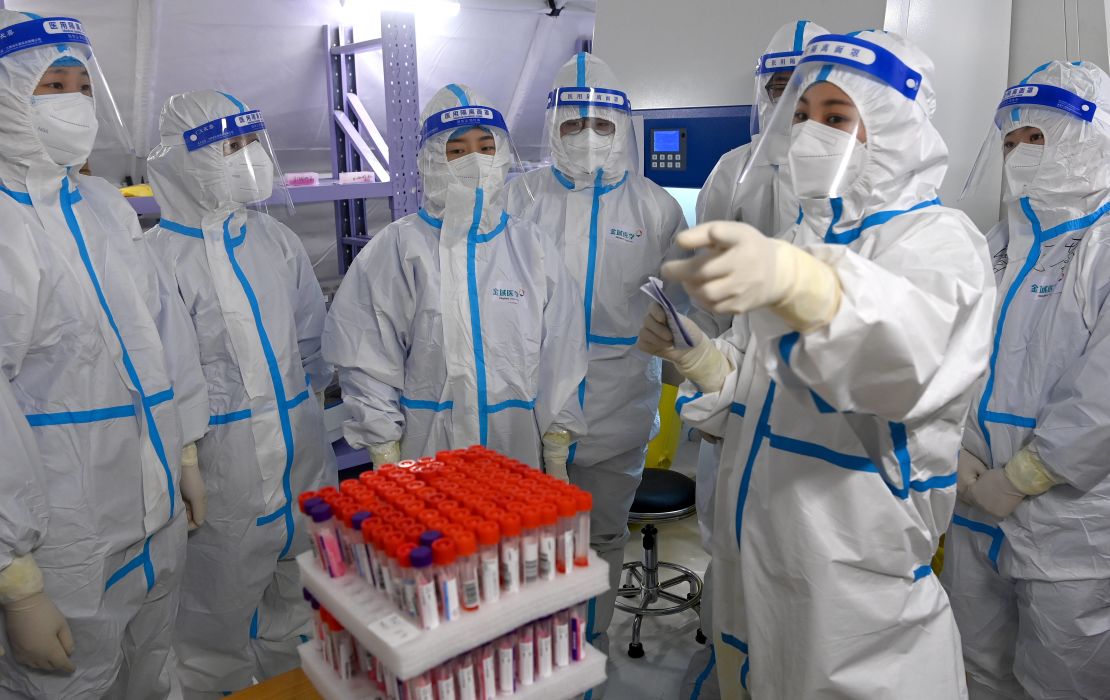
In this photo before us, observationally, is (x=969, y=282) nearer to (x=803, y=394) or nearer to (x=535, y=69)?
(x=803, y=394)

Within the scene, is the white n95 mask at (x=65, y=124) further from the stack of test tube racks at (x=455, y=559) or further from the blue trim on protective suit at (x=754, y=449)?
the blue trim on protective suit at (x=754, y=449)

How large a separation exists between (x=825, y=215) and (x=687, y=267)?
2.06 feet

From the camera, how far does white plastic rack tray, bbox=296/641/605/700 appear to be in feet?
3.48

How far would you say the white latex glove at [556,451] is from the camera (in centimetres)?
209

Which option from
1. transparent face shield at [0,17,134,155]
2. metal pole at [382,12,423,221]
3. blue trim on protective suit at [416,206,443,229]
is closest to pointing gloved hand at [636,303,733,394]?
blue trim on protective suit at [416,206,443,229]

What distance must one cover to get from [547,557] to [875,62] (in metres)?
0.98

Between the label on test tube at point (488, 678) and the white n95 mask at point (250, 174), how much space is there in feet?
4.80

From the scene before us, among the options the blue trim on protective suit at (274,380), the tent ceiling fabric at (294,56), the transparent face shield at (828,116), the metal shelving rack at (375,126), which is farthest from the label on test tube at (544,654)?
the tent ceiling fabric at (294,56)

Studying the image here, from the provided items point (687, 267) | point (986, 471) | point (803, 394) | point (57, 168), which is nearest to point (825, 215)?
point (803, 394)

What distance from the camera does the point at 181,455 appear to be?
6.01 ft

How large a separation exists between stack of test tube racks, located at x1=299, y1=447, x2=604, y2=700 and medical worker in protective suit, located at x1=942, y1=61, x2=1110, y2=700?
4.13 feet

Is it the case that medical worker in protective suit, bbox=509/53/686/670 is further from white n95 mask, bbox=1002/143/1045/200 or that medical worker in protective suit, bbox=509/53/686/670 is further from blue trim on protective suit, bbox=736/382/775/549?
white n95 mask, bbox=1002/143/1045/200

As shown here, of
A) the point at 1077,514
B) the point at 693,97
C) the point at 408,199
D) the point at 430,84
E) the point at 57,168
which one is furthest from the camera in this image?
the point at 430,84

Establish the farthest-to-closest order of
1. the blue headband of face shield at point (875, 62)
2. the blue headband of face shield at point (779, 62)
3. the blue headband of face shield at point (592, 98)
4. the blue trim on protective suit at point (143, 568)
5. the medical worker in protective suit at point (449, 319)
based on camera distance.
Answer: the blue headband of face shield at point (592, 98) < the blue headband of face shield at point (779, 62) < the medical worker in protective suit at point (449, 319) < the blue trim on protective suit at point (143, 568) < the blue headband of face shield at point (875, 62)
